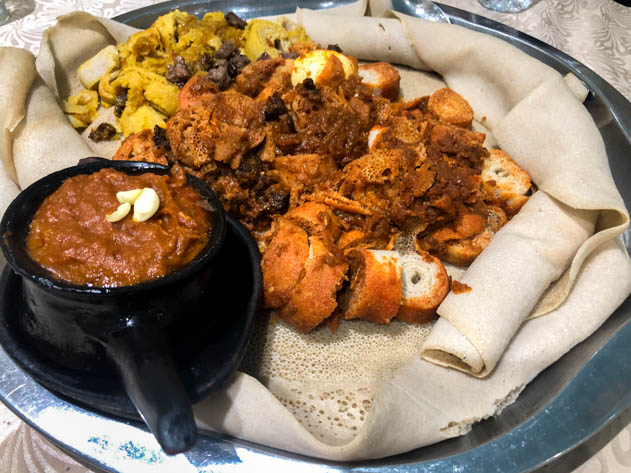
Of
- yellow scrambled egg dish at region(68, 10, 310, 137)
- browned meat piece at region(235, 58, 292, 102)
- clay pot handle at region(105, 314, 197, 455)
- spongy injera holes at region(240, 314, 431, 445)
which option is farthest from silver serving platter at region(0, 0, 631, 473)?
browned meat piece at region(235, 58, 292, 102)

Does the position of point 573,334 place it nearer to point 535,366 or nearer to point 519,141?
point 535,366

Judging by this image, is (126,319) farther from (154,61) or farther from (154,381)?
(154,61)

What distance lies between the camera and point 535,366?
1.74 metres

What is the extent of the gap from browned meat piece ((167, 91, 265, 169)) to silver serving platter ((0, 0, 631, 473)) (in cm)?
103

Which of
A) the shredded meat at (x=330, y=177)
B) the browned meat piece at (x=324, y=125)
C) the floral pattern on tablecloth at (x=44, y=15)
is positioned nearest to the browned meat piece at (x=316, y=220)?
the shredded meat at (x=330, y=177)

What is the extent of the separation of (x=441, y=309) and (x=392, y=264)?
0.80 ft

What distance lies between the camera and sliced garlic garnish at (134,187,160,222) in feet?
4.76

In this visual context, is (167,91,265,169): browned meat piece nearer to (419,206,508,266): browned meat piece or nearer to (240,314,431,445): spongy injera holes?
(240,314,431,445): spongy injera holes

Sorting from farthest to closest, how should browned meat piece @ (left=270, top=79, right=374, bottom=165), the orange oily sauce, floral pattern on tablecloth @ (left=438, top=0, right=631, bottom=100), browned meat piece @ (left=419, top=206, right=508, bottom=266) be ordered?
1. floral pattern on tablecloth @ (left=438, top=0, right=631, bottom=100)
2. browned meat piece @ (left=270, top=79, right=374, bottom=165)
3. browned meat piece @ (left=419, top=206, right=508, bottom=266)
4. the orange oily sauce

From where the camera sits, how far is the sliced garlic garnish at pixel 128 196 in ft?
4.83

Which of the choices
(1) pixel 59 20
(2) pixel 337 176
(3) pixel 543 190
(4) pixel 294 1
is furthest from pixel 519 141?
(1) pixel 59 20

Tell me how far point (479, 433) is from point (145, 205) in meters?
1.27

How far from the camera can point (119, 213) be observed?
4.72 ft

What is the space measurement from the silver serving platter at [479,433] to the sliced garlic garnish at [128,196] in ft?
2.27
